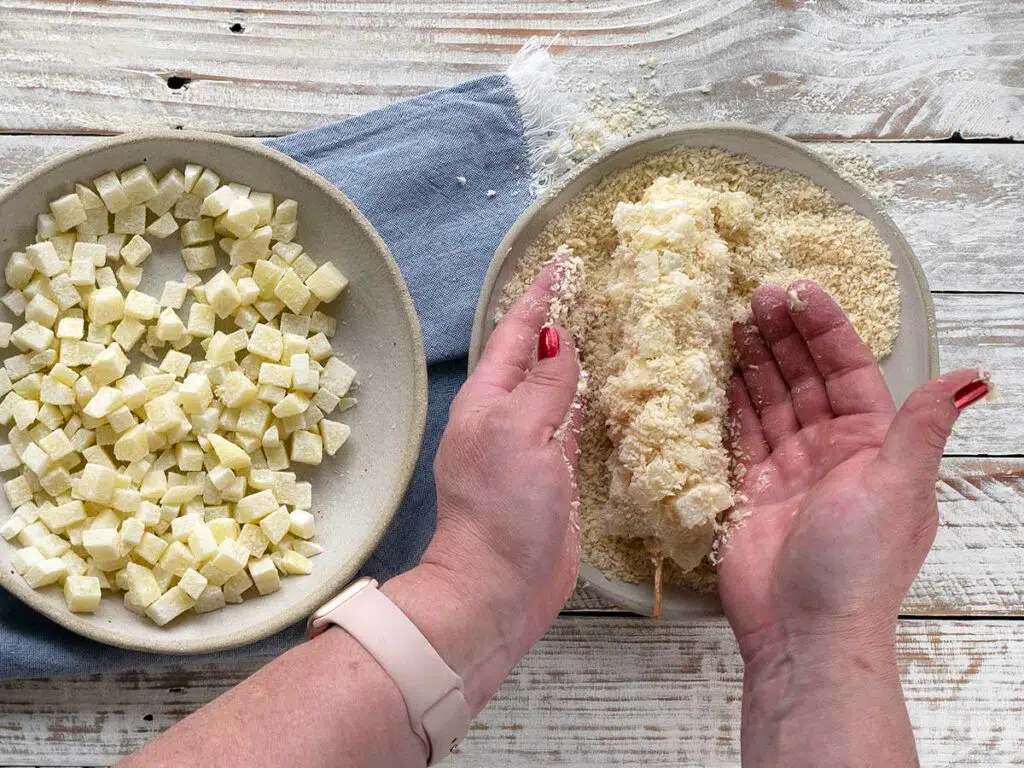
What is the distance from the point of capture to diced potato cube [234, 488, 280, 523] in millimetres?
1362

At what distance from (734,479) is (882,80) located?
0.73m

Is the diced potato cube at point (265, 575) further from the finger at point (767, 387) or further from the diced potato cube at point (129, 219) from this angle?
the finger at point (767, 387)

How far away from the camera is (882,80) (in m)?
1.51

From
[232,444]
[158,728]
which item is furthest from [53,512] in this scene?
[158,728]

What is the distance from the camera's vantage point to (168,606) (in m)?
1.34

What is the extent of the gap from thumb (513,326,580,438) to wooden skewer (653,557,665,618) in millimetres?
266

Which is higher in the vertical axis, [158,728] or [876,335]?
[876,335]

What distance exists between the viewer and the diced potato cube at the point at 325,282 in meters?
1.40

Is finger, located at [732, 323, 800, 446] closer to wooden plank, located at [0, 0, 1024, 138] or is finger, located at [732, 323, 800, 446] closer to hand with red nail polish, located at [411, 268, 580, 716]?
hand with red nail polish, located at [411, 268, 580, 716]

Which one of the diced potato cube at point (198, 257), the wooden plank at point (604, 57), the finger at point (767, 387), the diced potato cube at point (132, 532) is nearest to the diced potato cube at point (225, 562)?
the diced potato cube at point (132, 532)

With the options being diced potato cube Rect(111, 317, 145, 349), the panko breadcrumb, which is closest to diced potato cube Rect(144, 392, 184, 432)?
diced potato cube Rect(111, 317, 145, 349)

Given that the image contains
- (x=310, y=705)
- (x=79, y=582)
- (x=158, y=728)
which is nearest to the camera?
(x=310, y=705)

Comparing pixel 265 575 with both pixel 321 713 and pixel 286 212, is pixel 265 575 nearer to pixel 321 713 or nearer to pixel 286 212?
pixel 321 713

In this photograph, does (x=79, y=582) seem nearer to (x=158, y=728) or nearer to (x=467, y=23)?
(x=158, y=728)
